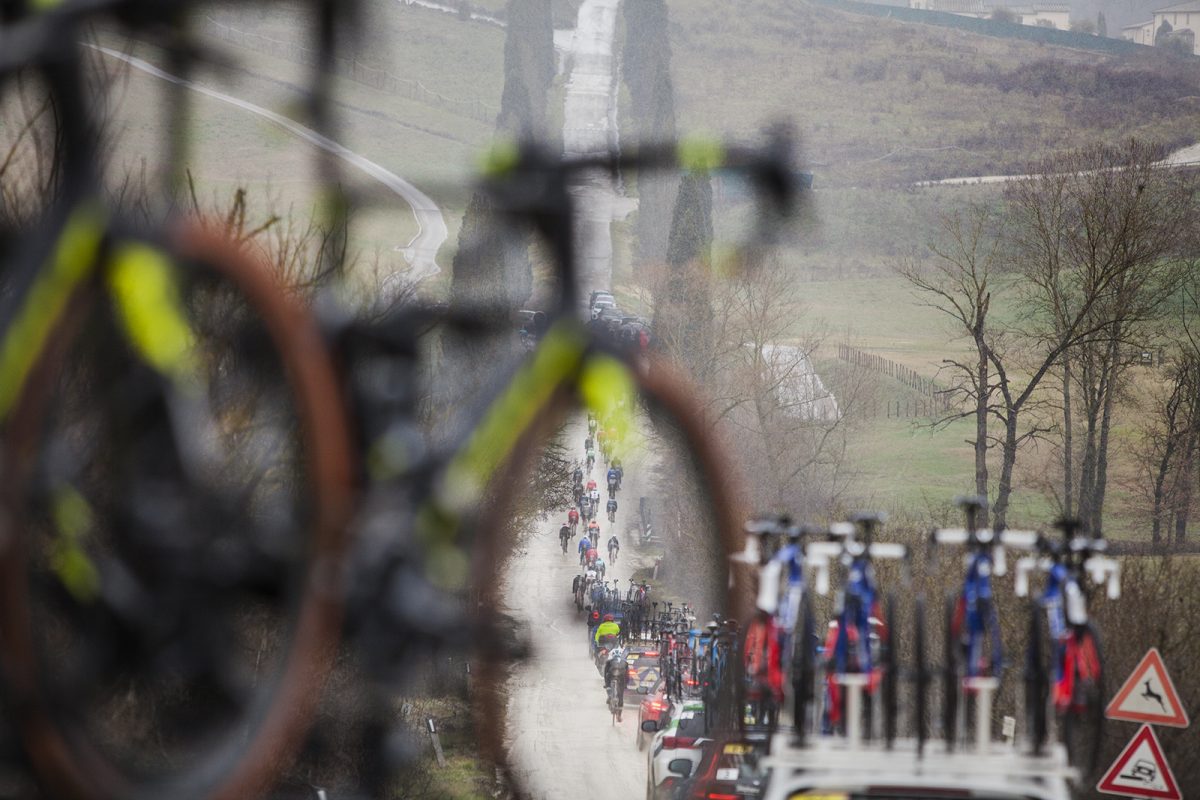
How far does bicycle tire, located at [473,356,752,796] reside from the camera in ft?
12.2

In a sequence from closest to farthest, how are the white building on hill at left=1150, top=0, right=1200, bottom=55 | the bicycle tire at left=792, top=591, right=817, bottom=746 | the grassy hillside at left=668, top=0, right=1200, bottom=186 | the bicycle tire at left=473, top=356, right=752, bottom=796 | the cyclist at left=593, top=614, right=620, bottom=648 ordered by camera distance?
the bicycle tire at left=473, top=356, right=752, bottom=796 < the bicycle tire at left=792, top=591, right=817, bottom=746 < the cyclist at left=593, top=614, right=620, bottom=648 < the grassy hillside at left=668, top=0, right=1200, bottom=186 < the white building on hill at left=1150, top=0, right=1200, bottom=55

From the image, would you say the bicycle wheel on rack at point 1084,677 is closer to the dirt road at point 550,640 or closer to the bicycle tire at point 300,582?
the dirt road at point 550,640

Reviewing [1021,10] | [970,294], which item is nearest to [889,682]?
[970,294]

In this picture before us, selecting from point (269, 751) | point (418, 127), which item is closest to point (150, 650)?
point (269, 751)

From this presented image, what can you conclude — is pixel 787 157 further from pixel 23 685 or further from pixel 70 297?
pixel 23 685

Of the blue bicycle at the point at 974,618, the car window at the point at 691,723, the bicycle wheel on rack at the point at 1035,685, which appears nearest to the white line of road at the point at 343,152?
the blue bicycle at the point at 974,618

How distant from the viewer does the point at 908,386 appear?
128 feet

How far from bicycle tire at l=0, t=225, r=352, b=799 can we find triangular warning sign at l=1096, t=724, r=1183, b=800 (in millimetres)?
6257

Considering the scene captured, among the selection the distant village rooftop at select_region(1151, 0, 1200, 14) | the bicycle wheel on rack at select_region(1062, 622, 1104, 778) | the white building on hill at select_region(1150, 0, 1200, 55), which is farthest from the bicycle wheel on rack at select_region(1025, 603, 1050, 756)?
the white building on hill at select_region(1150, 0, 1200, 55)

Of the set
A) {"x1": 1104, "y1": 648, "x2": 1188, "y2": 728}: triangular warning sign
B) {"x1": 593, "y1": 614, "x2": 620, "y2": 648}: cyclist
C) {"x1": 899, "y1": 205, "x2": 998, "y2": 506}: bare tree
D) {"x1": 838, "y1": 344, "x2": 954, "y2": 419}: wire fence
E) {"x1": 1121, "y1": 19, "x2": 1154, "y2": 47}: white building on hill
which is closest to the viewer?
{"x1": 593, "y1": 614, "x2": 620, "y2": 648}: cyclist

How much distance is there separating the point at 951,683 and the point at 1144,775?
165 inches

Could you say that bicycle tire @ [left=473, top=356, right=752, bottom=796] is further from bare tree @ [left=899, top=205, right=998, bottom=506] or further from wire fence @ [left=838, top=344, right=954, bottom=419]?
wire fence @ [left=838, top=344, right=954, bottom=419]

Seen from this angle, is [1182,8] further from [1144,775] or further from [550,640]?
[550,640]

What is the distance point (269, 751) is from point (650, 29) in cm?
4279
